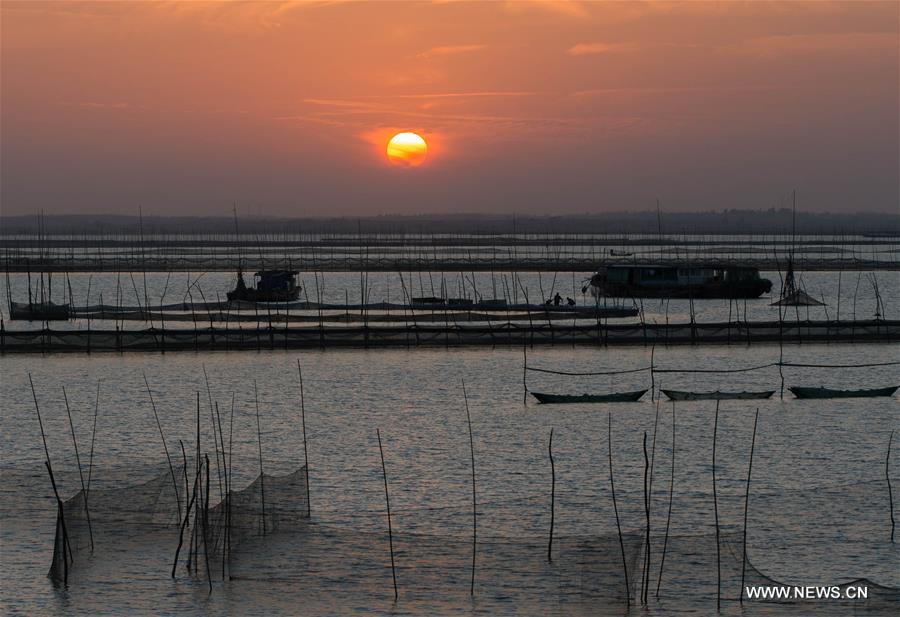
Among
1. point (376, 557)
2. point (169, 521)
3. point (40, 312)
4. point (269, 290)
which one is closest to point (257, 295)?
point (269, 290)

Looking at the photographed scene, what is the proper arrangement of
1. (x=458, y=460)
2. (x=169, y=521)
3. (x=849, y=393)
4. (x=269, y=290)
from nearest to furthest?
1. (x=169, y=521)
2. (x=458, y=460)
3. (x=849, y=393)
4. (x=269, y=290)

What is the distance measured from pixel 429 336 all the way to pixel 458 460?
1539 centimetres

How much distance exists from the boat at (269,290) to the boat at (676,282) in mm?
14763

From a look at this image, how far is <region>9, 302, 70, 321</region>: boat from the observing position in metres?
47.6

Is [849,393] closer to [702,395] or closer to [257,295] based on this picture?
[702,395]

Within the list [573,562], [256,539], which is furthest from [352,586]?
[573,562]

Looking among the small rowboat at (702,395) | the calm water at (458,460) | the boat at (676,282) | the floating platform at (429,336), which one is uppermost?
the boat at (676,282)

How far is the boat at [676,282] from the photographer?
59.9 m

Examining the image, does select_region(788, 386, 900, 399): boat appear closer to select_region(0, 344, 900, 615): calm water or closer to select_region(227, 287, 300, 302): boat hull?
select_region(0, 344, 900, 615): calm water

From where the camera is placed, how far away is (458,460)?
78.6 feet

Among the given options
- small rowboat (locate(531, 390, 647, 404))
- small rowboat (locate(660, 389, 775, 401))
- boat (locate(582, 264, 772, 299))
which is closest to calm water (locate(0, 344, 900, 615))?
small rowboat (locate(660, 389, 775, 401))

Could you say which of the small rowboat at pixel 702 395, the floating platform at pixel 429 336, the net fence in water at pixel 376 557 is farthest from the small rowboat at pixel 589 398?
the net fence in water at pixel 376 557

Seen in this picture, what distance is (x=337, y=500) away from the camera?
794 inches

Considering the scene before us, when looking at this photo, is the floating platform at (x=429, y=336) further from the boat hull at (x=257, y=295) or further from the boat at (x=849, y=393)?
the boat hull at (x=257, y=295)
